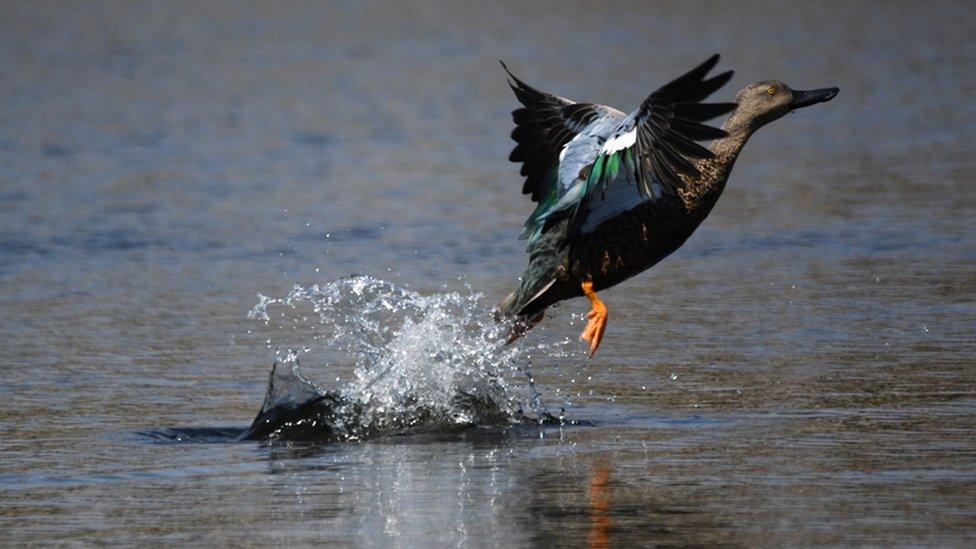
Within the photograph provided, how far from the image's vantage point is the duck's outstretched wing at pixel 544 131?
328 inches

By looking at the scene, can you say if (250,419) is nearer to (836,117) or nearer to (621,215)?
(621,215)

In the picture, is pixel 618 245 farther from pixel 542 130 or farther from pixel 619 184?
pixel 542 130

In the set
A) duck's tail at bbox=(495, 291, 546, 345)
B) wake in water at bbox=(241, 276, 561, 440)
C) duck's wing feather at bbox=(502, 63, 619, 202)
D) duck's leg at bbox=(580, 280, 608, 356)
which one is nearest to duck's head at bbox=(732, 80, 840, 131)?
duck's wing feather at bbox=(502, 63, 619, 202)

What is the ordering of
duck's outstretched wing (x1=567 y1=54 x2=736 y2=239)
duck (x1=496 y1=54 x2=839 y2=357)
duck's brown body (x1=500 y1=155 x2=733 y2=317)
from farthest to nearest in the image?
duck's brown body (x1=500 y1=155 x2=733 y2=317) → duck (x1=496 y1=54 x2=839 y2=357) → duck's outstretched wing (x1=567 y1=54 x2=736 y2=239)

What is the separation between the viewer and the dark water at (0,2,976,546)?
5.86 m

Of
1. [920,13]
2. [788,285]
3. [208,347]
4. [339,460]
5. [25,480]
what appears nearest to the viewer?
[25,480]

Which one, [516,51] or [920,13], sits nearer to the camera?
[516,51]

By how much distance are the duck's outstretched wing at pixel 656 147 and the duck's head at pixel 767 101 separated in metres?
0.65

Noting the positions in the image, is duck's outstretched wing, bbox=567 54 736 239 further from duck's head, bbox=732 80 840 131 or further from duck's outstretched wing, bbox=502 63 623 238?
duck's outstretched wing, bbox=502 63 623 238

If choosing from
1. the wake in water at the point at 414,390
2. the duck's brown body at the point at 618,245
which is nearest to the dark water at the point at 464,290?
the wake in water at the point at 414,390

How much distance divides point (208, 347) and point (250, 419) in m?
1.48

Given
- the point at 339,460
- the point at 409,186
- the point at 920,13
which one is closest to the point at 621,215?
the point at 339,460

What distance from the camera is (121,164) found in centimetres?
1480

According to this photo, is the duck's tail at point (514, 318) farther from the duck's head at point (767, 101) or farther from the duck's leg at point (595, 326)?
the duck's head at point (767, 101)
